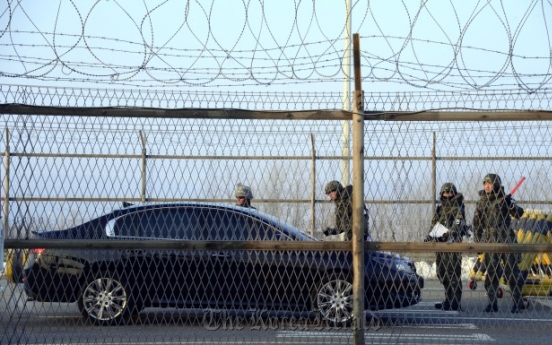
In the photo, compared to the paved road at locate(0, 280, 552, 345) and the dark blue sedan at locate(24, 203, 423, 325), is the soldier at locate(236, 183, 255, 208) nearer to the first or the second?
the dark blue sedan at locate(24, 203, 423, 325)

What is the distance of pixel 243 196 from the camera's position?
764 cm

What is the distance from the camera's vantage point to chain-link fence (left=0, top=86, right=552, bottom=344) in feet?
20.1

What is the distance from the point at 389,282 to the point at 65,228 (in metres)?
2.87

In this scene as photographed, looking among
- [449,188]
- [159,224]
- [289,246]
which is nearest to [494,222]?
[449,188]

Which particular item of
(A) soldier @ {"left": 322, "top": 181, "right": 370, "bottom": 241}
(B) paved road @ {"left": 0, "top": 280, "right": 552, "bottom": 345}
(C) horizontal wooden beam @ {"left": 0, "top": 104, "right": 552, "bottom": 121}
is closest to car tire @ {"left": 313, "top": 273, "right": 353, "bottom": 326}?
(B) paved road @ {"left": 0, "top": 280, "right": 552, "bottom": 345}

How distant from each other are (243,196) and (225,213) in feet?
1.68

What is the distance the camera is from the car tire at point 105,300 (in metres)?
7.70

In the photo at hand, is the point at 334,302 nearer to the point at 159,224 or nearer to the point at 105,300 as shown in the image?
the point at 159,224

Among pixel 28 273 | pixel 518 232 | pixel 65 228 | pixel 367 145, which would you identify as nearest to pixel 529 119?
pixel 367 145

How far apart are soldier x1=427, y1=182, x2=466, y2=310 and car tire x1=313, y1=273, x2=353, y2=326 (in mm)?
856

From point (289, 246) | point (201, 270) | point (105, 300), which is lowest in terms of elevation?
point (105, 300)

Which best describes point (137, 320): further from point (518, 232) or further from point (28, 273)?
point (518, 232)

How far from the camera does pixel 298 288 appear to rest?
7.59 m

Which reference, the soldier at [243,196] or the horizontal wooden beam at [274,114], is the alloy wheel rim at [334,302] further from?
the horizontal wooden beam at [274,114]
